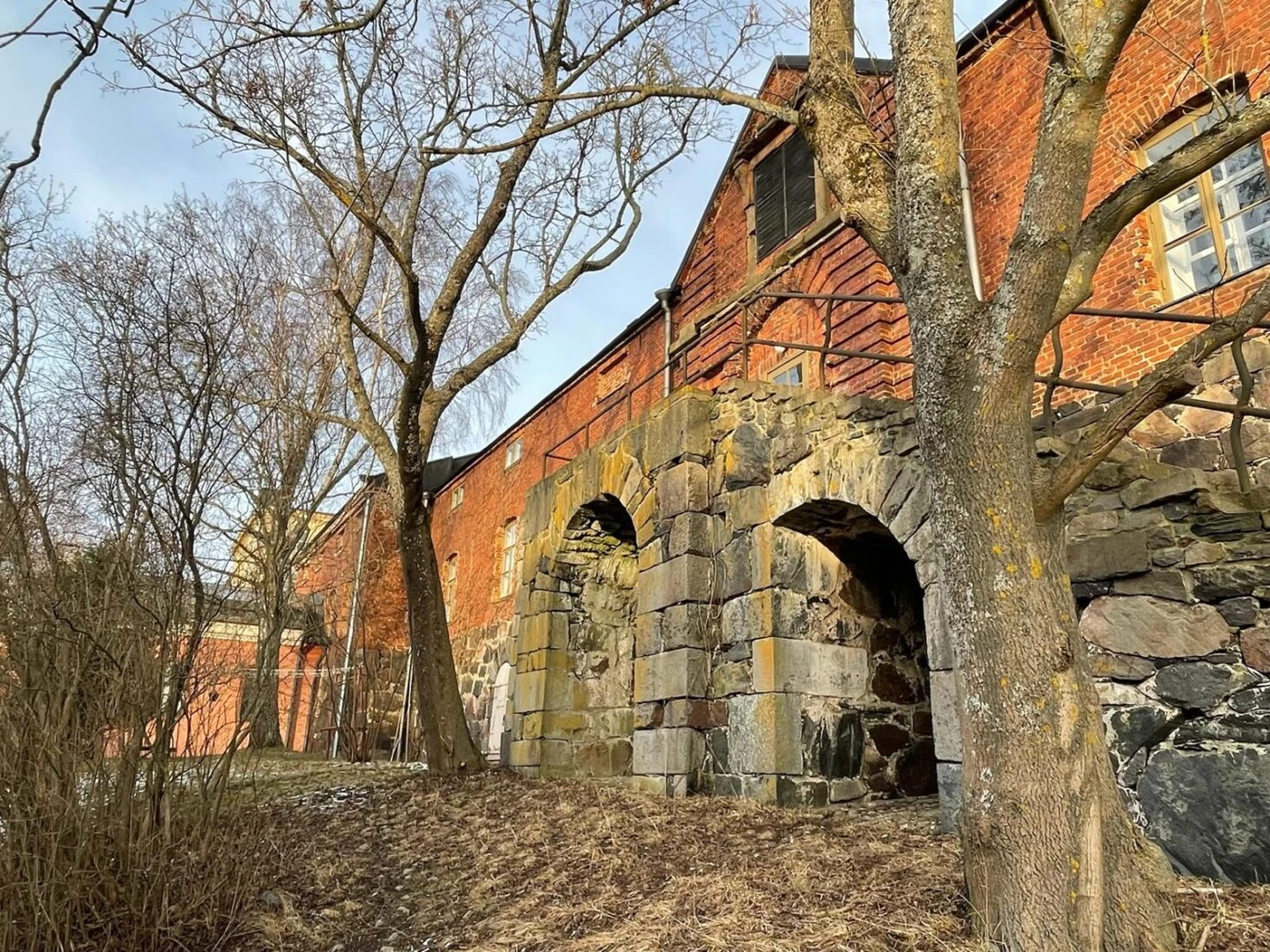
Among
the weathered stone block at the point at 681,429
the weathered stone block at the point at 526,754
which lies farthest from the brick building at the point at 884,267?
the weathered stone block at the point at 526,754

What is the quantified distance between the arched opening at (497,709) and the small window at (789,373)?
21.2ft

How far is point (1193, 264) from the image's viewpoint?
24.7ft

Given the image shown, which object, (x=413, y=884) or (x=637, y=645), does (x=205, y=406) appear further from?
(x=637, y=645)

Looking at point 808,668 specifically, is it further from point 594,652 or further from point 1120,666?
point 594,652

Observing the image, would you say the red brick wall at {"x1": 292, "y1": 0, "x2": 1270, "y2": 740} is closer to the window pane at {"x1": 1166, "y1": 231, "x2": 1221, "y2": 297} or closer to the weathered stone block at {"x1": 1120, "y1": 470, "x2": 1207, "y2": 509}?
the window pane at {"x1": 1166, "y1": 231, "x2": 1221, "y2": 297}

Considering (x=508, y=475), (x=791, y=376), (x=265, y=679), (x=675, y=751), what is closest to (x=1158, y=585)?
(x=675, y=751)

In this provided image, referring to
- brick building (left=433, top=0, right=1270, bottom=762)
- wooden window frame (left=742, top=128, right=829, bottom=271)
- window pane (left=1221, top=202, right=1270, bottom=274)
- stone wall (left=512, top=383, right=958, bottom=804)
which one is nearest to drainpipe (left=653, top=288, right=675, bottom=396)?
brick building (left=433, top=0, right=1270, bottom=762)

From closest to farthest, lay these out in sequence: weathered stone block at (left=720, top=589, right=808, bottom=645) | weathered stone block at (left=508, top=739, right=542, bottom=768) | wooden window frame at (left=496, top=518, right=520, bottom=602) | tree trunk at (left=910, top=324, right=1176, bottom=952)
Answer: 1. tree trunk at (left=910, top=324, right=1176, bottom=952)
2. weathered stone block at (left=720, top=589, right=808, bottom=645)
3. weathered stone block at (left=508, top=739, right=542, bottom=768)
4. wooden window frame at (left=496, top=518, right=520, bottom=602)

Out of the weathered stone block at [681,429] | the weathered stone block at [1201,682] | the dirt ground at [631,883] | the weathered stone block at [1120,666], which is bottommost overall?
the dirt ground at [631,883]

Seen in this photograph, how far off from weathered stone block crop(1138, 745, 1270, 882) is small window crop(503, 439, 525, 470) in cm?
1471

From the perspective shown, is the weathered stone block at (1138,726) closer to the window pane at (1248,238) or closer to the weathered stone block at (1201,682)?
the weathered stone block at (1201,682)

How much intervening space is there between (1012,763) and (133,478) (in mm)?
3798

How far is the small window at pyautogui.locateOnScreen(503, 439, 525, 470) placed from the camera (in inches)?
701

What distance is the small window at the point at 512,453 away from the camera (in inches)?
701
